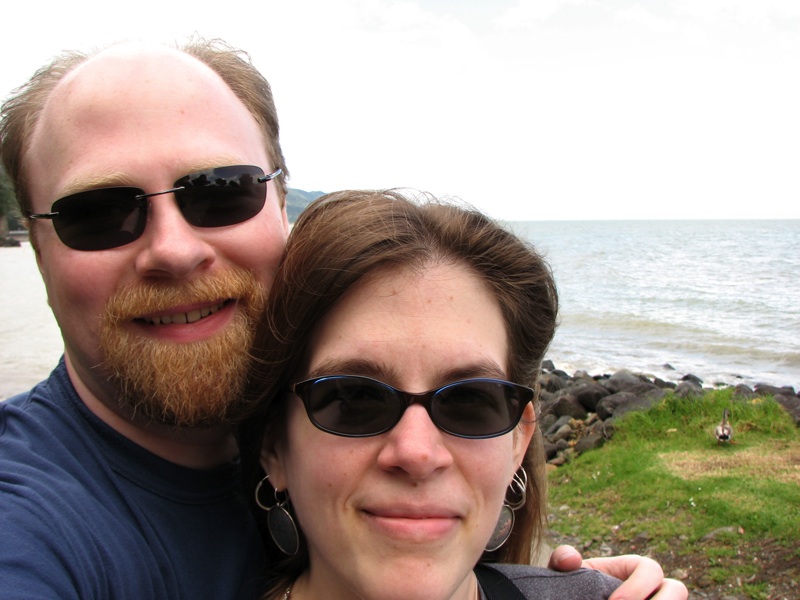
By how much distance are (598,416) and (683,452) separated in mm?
3177

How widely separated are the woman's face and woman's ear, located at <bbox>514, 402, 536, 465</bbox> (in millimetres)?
240

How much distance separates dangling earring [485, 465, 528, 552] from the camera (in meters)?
2.22

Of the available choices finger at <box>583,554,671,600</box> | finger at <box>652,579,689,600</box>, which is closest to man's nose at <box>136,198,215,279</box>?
finger at <box>583,554,671,600</box>

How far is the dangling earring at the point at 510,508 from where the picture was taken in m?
2.22

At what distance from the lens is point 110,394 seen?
1.94 m

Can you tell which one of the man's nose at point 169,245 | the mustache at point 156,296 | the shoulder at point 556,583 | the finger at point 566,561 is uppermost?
the man's nose at point 169,245

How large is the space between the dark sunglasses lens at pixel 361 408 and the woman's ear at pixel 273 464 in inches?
13.8

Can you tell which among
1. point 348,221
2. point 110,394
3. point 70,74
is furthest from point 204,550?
point 70,74

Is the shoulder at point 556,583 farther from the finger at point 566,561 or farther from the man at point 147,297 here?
the man at point 147,297

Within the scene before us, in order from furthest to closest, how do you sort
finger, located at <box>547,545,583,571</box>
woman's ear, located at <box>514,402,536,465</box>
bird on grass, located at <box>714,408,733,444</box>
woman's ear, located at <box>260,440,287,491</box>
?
bird on grass, located at <box>714,408,733,444</box> < finger, located at <box>547,545,583,571</box> < woman's ear, located at <box>514,402,536,465</box> < woman's ear, located at <box>260,440,287,491</box>

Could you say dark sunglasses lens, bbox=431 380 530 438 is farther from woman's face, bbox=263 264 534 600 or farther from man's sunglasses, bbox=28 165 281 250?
man's sunglasses, bbox=28 165 281 250

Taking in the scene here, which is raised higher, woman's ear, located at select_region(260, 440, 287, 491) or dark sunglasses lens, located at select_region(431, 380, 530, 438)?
dark sunglasses lens, located at select_region(431, 380, 530, 438)

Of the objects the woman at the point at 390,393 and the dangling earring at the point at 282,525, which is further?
the dangling earring at the point at 282,525

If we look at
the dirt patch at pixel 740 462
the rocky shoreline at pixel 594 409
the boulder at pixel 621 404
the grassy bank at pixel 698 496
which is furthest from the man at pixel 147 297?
the boulder at pixel 621 404
